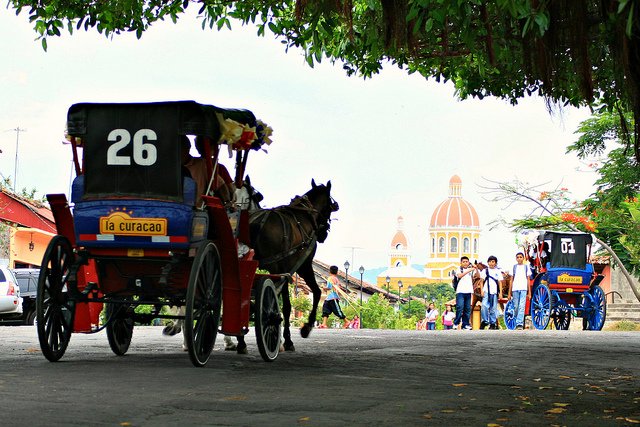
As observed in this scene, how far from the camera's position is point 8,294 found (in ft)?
98.1

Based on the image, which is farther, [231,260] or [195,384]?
[231,260]

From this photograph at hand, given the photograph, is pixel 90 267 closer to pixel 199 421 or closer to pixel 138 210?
pixel 138 210

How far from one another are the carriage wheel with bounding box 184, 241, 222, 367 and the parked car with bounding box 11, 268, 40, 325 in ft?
71.7

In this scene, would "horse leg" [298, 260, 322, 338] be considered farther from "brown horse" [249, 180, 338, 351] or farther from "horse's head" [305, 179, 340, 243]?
"horse's head" [305, 179, 340, 243]

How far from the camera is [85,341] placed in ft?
54.6

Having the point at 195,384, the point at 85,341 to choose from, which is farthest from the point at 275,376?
the point at 85,341

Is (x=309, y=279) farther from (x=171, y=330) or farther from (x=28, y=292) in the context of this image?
(x=28, y=292)

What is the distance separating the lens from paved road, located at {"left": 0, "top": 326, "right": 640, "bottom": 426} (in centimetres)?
759

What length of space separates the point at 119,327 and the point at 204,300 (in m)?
2.17

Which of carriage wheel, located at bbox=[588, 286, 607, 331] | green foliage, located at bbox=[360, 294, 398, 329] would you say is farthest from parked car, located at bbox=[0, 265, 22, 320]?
green foliage, located at bbox=[360, 294, 398, 329]

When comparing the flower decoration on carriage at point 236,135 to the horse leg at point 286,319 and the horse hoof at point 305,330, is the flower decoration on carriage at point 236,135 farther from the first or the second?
the horse hoof at point 305,330

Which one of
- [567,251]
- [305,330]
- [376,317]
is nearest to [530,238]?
[567,251]

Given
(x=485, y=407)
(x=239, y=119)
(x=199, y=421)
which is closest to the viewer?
(x=199, y=421)

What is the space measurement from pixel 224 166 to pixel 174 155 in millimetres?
1376
